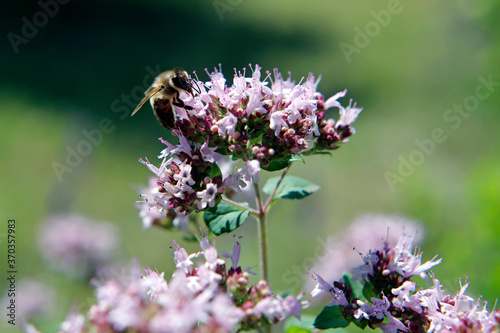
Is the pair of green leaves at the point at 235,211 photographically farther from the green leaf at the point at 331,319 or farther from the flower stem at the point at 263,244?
the green leaf at the point at 331,319

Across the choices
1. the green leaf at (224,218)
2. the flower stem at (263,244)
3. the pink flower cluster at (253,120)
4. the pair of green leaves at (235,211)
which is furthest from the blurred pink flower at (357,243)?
the pink flower cluster at (253,120)

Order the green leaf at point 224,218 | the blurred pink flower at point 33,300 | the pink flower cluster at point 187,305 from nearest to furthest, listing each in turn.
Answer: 1. the pink flower cluster at point 187,305
2. the green leaf at point 224,218
3. the blurred pink flower at point 33,300

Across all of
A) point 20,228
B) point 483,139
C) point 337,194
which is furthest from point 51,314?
point 483,139

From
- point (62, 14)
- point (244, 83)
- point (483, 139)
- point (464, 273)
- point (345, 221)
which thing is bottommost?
point (464, 273)

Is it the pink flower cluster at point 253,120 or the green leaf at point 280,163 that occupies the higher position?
the pink flower cluster at point 253,120

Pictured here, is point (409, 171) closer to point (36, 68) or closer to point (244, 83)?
point (244, 83)

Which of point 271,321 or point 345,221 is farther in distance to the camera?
point 345,221

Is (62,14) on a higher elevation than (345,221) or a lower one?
higher
